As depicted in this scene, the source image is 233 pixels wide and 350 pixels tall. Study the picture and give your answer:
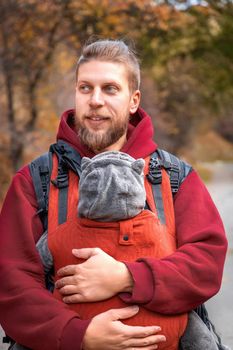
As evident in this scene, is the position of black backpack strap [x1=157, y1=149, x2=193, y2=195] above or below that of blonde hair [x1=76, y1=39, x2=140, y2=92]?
below

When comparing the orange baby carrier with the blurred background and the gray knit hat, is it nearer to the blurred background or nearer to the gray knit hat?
A: the gray knit hat

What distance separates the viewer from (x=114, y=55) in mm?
2875

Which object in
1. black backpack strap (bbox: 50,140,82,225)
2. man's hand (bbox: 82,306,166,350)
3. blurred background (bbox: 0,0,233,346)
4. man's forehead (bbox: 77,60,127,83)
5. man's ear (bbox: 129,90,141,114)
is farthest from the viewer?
blurred background (bbox: 0,0,233,346)

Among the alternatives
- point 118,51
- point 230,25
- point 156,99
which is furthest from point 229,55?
point 118,51

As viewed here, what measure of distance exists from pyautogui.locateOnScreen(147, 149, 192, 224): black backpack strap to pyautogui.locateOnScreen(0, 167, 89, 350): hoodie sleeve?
52 cm

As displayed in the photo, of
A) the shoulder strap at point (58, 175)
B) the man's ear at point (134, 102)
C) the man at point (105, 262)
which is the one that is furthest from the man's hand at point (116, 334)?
the man's ear at point (134, 102)

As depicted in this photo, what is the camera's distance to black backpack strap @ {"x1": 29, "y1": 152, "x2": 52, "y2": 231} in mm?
2791

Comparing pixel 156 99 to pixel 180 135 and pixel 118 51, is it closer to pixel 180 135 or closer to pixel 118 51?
pixel 180 135

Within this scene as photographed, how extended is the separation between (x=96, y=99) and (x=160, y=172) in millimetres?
420

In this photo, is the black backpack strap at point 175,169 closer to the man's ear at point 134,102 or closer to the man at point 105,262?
the man at point 105,262

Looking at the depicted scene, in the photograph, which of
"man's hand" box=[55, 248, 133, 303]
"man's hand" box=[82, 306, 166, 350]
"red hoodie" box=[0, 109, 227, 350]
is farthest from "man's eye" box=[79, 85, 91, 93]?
"man's hand" box=[82, 306, 166, 350]

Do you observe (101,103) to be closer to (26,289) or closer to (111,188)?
(111,188)

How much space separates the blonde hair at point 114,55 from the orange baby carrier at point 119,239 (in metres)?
0.55

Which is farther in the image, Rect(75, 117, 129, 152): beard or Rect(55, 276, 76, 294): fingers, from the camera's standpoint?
Rect(75, 117, 129, 152): beard
